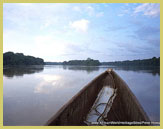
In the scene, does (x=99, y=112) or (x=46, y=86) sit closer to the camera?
(x=99, y=112)

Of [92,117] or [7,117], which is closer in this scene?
[92,117]

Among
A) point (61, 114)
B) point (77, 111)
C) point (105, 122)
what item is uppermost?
point (61, 114)

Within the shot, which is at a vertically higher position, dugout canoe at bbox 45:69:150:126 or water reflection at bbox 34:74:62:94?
dugout canoe at bbox 45:69:150:126

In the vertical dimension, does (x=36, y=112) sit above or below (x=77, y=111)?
below

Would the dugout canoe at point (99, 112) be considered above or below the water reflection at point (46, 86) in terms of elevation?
above

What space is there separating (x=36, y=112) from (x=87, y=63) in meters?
69.3

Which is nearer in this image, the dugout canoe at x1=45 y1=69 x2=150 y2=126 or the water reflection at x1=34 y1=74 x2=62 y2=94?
the dugout canoe at x1=45 y1=69 x2=150 y2=126

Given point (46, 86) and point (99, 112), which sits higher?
point (99, 112)

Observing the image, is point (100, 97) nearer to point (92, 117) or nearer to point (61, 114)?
point (92, 117)

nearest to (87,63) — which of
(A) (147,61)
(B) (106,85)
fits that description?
(A) (147,61)

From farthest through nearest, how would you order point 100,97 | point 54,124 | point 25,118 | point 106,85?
1. point 106,85
2. point 25,118
3. point 100,97
4. point 54,124

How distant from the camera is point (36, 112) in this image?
15.1 ft

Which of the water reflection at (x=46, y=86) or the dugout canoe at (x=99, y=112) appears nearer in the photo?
the dugout canoe at (x=99, y=112)

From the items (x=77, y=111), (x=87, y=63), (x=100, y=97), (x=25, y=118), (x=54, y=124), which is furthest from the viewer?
(x=87, y=63)
